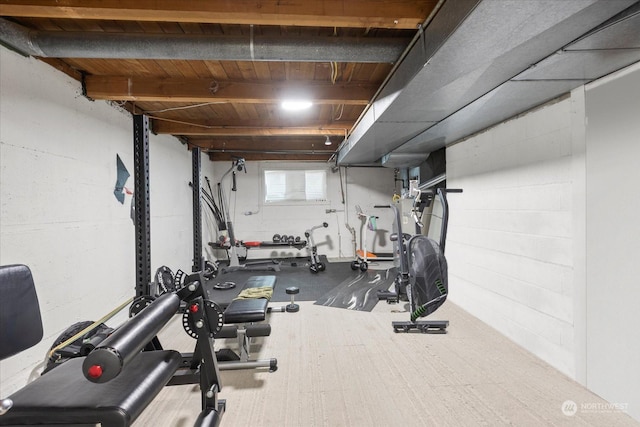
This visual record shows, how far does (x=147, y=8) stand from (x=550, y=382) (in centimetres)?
331

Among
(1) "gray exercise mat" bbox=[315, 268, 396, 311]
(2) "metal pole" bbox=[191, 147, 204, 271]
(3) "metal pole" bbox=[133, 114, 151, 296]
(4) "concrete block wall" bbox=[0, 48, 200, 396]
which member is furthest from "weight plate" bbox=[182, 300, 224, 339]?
(2) "metal pole" bbox=[191, 147, 204, 271]

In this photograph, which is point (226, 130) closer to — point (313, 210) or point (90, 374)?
point (313, 210)

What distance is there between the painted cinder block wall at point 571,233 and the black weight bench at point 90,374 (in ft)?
7.60

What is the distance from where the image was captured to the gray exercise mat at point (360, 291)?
11.1ft

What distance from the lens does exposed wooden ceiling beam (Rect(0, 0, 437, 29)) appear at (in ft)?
4.52

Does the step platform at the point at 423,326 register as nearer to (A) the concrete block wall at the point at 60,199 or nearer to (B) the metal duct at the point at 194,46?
(B) the metal duct at the point at 194,46

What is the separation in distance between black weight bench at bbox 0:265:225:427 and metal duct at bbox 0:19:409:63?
1.41m

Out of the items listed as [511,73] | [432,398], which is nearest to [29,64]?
[511,73]

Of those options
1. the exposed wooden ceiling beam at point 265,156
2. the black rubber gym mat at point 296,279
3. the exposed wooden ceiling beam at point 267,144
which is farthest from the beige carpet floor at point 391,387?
the exposed wooden ceiling beam at point 265,156

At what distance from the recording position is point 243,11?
1.42 meters

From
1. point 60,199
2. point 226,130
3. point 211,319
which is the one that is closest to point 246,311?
point 211,319

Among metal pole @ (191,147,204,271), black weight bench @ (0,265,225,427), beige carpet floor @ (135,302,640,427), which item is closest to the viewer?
black weight bench @ (0,265,225,427)

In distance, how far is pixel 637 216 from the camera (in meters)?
1.52

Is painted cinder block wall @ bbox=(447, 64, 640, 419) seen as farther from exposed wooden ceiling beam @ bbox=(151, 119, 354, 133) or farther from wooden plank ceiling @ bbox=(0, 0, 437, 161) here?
exposed wooden ceiling beam @ bbox=(151, 119, 354, 133)
